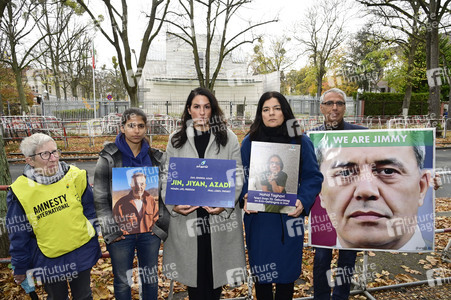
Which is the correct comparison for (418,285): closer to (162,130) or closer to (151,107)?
(162,130)

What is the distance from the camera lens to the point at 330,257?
3.14 m

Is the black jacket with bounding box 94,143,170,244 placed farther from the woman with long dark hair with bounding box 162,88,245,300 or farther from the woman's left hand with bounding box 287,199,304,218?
the woman's left hand with bounding box 287,199,304,218

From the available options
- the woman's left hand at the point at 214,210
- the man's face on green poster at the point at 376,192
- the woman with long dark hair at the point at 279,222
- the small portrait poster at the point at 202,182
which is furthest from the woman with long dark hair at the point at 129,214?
the man's face on green poster at the point at 376,192

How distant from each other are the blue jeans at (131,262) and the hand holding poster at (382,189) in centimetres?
186

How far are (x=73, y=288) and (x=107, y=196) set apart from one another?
0.92 m

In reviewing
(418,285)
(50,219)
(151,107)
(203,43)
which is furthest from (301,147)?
(203,43)

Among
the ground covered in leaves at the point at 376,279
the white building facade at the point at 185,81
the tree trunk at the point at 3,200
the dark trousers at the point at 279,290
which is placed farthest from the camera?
the white building facade at the point at 185,81

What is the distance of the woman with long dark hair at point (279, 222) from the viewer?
255cm

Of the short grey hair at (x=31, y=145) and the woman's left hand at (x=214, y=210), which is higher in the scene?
the short grey hair at (x=31, y=145)

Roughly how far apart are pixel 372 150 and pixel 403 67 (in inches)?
1105

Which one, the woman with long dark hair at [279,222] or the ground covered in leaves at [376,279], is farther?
the ground covered in leaves at [376,279]

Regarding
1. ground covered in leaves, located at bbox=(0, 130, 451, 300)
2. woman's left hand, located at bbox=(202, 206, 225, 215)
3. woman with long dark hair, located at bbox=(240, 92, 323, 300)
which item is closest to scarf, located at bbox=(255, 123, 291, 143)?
woman with long dark hair, located at bbox=(240, 92, 323, 300)

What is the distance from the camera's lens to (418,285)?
3.78 metres

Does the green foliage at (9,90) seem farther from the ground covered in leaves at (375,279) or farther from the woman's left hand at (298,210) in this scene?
the woman's left hand at (298,210)
